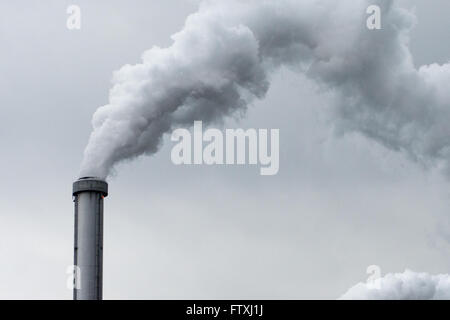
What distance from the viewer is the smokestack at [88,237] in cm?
4331

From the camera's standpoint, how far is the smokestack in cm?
4331

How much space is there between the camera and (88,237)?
4372 centimetres

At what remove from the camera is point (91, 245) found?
43688 mm
